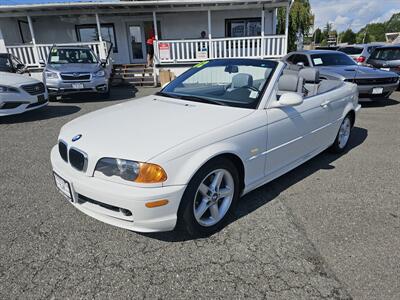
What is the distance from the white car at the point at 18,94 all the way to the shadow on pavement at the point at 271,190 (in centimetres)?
576

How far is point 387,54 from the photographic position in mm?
10312

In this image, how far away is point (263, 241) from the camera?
260cm

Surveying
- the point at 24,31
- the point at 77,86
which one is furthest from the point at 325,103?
the point at 24,31

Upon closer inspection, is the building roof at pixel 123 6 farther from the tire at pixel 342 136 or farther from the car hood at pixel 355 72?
the tire at pixel 342 136

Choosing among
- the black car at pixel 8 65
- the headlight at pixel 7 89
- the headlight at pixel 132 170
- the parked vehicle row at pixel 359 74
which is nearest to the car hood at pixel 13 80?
the headlight at pixel 7 89

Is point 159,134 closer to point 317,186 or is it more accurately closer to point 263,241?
point 263,241

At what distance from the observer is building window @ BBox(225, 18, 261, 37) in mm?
15406

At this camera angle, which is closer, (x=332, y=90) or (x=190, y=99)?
(x=190, y=99)

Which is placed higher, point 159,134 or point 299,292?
point 159,134

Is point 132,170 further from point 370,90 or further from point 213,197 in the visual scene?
point 370,90

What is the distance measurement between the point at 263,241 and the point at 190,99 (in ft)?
5.42

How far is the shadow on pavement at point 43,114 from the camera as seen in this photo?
7276mm

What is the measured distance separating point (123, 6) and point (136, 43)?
10.4 feet

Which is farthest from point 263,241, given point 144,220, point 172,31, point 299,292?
point 172,31
